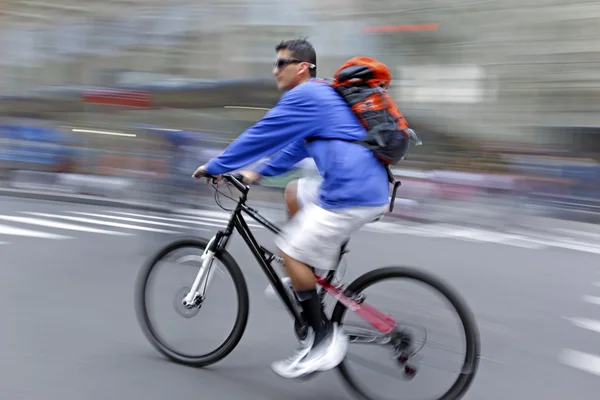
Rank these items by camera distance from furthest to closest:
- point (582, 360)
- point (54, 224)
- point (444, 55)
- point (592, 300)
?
1. point (444, 55)
2. point (54, 224)
3. point (592, 300)
4. point (582, 360)

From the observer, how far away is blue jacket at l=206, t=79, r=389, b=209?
11.0 ft

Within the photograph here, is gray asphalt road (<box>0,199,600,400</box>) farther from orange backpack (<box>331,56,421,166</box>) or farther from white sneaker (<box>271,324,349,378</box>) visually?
orange backpack (<box>331,56,421,166</box>)

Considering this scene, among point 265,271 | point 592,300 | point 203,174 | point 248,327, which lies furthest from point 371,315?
point 592,300

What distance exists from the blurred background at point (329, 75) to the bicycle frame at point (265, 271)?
6.84m

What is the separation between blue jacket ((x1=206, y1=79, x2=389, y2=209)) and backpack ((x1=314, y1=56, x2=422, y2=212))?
48 mm

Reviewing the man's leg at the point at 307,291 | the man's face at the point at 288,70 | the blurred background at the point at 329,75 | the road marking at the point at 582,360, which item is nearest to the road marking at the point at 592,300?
the road marking at the point at 582,360

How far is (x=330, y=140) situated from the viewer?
3.38 m

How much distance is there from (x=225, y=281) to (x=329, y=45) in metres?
21.4

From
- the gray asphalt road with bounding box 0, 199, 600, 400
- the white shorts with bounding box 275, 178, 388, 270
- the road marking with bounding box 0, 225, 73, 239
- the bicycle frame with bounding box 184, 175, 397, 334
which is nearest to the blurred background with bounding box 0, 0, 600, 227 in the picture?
the road marking with bounding box 0, 225, 73, 239

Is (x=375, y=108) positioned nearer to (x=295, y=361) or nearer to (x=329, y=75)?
(x=295, y=361)

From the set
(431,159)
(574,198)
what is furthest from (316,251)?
(431,159)

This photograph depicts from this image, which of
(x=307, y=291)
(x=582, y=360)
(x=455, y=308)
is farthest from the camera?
(x=582, y=360)

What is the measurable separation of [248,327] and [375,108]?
7.16ft

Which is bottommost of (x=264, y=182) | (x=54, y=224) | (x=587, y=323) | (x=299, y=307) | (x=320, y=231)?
(x=54, y=224)
